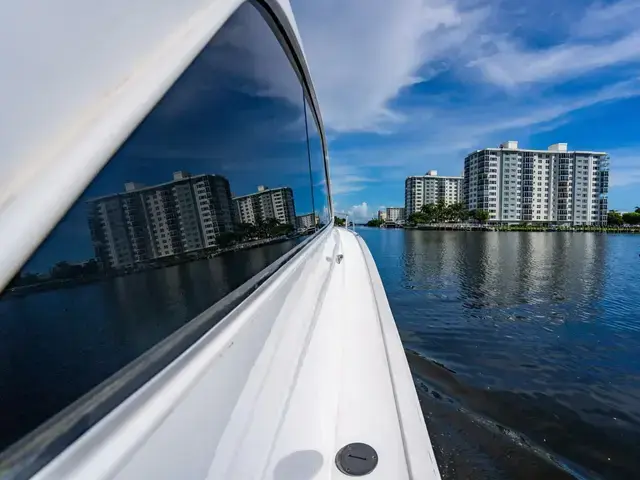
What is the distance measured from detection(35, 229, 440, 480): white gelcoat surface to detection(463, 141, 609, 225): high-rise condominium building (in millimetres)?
85311

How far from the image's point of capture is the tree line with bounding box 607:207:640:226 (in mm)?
74519

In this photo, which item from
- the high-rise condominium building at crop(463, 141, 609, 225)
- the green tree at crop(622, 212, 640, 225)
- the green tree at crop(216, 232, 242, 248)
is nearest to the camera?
the green tree at crop(216, 232, 242, 248)

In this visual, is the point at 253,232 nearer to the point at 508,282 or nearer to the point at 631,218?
the point at 508,282

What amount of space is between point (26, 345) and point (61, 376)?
6 centimetres

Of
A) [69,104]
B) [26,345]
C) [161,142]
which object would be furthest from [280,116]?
[26,345]

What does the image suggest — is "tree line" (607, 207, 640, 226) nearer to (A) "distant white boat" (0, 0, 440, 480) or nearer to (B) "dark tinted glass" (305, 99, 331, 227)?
(B) "dark tinted glass" (305, 99, 331, 227)

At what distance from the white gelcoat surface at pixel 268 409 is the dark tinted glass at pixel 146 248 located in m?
0.07

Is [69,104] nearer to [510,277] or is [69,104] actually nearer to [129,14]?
[129,14]

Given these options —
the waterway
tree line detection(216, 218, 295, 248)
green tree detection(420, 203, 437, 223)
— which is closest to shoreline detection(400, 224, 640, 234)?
green tree detection(420, 203, 437, 223)

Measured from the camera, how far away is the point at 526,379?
4113 millimetres

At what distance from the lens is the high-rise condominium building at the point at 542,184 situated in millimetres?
76938

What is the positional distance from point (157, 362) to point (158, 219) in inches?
10.1

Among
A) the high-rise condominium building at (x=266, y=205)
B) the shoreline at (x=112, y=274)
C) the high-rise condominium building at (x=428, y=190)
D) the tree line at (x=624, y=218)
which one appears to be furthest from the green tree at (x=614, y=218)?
the shoreline at (x=112, y=274)

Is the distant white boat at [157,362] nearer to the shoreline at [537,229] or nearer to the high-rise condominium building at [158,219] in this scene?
the high-rise condominium building at [158,219]
